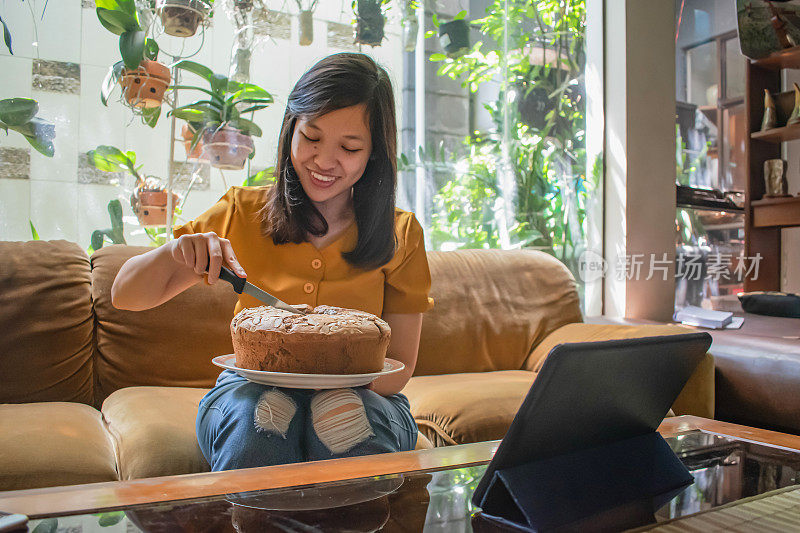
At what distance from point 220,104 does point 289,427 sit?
4.98ft

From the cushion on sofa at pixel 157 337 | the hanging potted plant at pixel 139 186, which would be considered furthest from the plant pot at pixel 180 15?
the cushion on sofa at pixel 157 337

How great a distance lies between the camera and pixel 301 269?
4.49 ft

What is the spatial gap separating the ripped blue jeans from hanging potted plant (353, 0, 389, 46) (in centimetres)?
197

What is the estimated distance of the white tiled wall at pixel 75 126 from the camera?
209 centimetres

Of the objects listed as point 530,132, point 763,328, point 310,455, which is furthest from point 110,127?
point 763,328

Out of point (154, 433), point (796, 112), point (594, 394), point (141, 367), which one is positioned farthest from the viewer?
point (796, 112)

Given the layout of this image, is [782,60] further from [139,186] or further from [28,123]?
[28,123]

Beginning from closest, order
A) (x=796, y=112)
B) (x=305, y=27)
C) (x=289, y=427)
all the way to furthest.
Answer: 1. (x=289, y=427)
2. (x=305, y=27)
3. (x=796, y=112)

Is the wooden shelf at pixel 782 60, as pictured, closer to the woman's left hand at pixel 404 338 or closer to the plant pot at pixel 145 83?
the woman's left hand at pixel 404 338

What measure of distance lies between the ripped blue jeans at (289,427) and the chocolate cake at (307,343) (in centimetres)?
5

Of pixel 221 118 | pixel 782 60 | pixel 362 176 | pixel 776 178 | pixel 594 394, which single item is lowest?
pixel 594 394

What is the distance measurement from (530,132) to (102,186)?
191 cm

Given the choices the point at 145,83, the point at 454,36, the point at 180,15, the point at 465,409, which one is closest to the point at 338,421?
the point at 465,409

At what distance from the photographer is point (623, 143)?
3107mm
